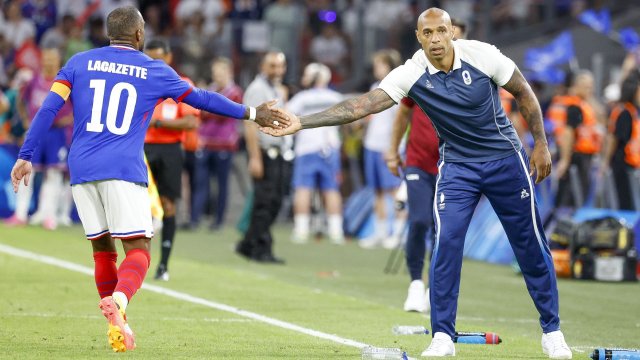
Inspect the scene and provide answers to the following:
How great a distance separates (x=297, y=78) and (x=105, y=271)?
16.3 meters

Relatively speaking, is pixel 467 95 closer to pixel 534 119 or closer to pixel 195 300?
pixel 534 119

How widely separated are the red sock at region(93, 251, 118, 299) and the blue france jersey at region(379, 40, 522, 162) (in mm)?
2223

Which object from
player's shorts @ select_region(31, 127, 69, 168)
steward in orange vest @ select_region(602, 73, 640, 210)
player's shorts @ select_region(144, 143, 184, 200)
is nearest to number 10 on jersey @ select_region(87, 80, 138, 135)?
player's shorts @ select_region(144, 143, 184, 200)

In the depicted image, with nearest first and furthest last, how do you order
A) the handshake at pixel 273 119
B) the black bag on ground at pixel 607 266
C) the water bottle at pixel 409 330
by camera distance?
the handshake at pixel 273 119
the water bottle at pixel 409 330
the black bag on ground at pixel 607 266

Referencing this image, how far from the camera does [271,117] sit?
31.4ft

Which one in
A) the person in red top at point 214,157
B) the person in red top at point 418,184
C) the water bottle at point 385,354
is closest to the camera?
the water bottle at point 385,354

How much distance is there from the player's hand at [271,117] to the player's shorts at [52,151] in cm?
1189

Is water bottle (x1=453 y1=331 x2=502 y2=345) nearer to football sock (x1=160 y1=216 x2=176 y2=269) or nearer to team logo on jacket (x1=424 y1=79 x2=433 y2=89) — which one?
team logo on jacket (x1=424 y1=79 x2=433 y2=89)

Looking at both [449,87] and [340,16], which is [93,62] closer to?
[449,87]

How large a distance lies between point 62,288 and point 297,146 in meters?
7.58

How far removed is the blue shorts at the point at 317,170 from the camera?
20297mm

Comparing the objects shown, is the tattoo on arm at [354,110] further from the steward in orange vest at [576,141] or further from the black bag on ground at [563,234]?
the steward in orange vest at [576,141]

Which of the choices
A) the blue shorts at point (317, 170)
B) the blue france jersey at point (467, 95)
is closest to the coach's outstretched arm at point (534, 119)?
the blue france jersey at point (467, 95)

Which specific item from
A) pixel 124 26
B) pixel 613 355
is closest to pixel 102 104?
pixel 124 26
